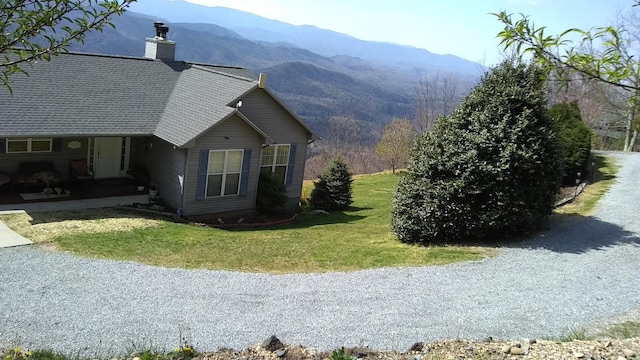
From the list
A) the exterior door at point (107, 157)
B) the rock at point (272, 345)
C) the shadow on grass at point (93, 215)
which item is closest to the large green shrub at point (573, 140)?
the shadow on grass at point (93, 215)

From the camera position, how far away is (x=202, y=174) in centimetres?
1744

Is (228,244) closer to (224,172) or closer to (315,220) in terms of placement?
(224,172)

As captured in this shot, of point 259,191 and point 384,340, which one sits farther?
point 259,191

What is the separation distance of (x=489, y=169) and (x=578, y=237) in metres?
3.65

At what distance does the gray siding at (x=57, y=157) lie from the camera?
1666 centimetres

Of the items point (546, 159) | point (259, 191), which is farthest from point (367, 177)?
point (546, 159)

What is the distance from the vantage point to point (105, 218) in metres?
15.1

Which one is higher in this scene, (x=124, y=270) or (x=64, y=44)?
(x=64, y=44)

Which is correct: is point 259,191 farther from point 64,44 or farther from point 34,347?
point 64,44

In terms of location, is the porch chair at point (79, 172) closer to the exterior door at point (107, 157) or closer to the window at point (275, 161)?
the exterior door at point (107, 157)

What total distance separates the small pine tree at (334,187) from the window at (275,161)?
2421 millimetres

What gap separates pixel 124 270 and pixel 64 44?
7407 millimetres

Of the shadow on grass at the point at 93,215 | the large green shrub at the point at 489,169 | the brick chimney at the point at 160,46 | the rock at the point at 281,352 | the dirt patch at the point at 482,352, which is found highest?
the brick chimney at the point at 160,46

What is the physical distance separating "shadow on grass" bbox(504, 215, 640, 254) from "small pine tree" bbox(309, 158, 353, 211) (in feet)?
31.4
